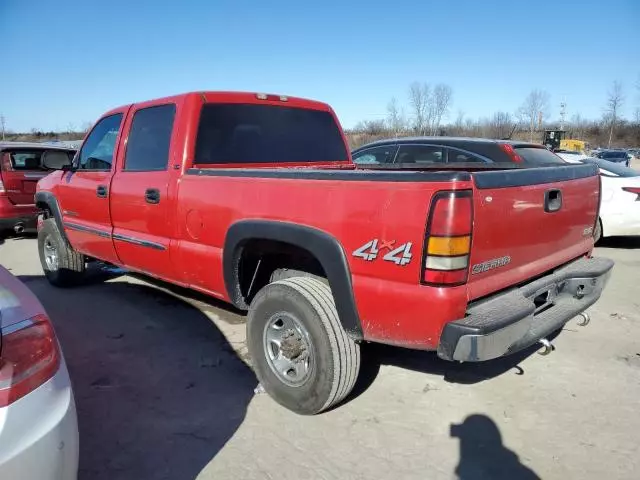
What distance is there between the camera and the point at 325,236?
2.62 m

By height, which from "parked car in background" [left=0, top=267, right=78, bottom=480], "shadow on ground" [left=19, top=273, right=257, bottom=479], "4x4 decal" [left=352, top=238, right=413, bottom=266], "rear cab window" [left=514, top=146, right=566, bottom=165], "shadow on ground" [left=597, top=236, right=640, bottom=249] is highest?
"rear cab window" [left=514, top=146, right=566, bottom=165]

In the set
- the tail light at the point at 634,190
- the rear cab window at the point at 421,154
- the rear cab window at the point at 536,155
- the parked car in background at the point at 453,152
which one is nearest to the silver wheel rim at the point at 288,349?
the parked car in background at the point at 453,152

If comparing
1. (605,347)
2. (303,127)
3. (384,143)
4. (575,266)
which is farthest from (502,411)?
(384,143)

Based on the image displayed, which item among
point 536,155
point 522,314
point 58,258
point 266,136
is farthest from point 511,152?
point 58,258

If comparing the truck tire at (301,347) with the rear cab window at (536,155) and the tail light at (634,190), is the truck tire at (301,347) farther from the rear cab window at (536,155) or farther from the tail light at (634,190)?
the tail light at (634,190)

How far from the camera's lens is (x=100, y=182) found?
4.48 m

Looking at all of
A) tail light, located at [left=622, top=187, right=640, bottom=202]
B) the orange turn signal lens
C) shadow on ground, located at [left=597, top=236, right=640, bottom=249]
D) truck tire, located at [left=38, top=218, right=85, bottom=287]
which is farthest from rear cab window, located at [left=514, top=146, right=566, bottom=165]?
truck tire, located at [left=38, top=218, right=85, bottom=287]

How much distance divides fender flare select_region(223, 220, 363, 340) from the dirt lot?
2.20 ft

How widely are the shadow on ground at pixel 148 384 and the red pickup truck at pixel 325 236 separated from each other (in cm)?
43

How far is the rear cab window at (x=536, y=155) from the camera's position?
6578mm

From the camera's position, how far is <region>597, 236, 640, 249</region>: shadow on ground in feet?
26.5

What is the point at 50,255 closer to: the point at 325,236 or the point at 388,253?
the point at 325,236

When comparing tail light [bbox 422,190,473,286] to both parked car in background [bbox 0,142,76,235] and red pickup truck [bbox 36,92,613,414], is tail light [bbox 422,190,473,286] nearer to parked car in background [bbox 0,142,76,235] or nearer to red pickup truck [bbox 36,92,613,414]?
red pickup truck [bbox 36,92,613,414]

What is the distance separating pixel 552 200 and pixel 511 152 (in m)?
3.97
